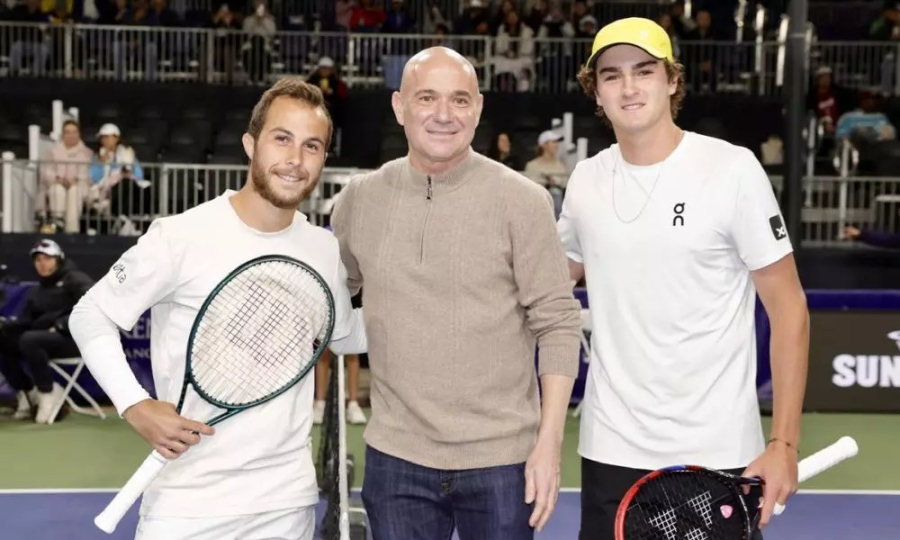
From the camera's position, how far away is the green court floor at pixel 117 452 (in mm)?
8578

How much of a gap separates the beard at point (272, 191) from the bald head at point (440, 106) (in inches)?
12.8

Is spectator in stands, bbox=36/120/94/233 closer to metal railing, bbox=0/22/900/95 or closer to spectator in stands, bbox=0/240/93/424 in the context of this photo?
spectator in stands, bbox=0/240/93/424

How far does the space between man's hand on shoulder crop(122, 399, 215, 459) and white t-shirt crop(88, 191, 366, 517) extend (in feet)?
0.42

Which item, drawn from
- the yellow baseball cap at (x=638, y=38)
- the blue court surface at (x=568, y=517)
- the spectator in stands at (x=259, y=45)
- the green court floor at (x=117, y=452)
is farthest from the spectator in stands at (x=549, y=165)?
the yellow baseball cap at (x=638, y=38)

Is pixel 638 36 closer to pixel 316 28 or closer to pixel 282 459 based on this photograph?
pixel 282 459

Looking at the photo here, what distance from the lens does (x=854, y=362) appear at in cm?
1145

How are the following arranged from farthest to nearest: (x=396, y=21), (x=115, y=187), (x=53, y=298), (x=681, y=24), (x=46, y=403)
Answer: (x=396, y=21) < (x=681, y=24) < (x=115, y=187) < (x=53, y=298) < (x=46, y=403)

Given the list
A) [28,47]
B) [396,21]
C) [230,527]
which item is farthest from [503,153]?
[230,527]

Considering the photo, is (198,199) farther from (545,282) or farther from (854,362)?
(545,282)

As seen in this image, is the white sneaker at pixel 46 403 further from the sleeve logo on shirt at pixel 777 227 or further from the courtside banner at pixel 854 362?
the sleeve logo on shirt at pixel 777 227

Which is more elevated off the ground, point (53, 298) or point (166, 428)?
point (166, 428)

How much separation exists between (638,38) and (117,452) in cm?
681

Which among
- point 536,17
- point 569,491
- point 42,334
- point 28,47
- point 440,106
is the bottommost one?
point 569,491

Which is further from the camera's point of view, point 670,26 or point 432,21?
point 432,21
